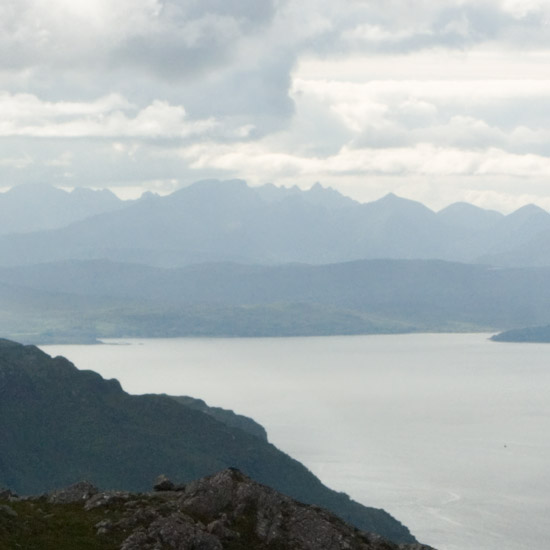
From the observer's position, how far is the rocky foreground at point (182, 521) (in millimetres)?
42625

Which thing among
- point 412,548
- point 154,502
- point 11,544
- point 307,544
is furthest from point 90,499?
point 412,548

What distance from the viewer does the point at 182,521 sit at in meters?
44.2

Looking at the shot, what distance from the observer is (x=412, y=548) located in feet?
166

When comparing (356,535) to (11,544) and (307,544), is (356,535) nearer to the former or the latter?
(307,544)

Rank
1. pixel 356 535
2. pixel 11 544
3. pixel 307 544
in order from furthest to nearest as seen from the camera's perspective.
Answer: pixel 356 535 → pixel 307 544 → pixel 11 544

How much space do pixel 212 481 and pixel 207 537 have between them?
A: 4.41 m

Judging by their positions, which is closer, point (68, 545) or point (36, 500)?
point (68, 545)

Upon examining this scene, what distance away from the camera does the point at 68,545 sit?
42.1m

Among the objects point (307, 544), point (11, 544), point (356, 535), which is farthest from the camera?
point (356, 535)

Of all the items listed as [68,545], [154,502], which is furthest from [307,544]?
[68,545]

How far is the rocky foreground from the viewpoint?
140 feet

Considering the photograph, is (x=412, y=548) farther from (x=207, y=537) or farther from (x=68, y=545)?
(x=68, y=545)

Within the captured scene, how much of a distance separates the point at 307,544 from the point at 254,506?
3182 millimetres

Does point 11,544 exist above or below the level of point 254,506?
below
